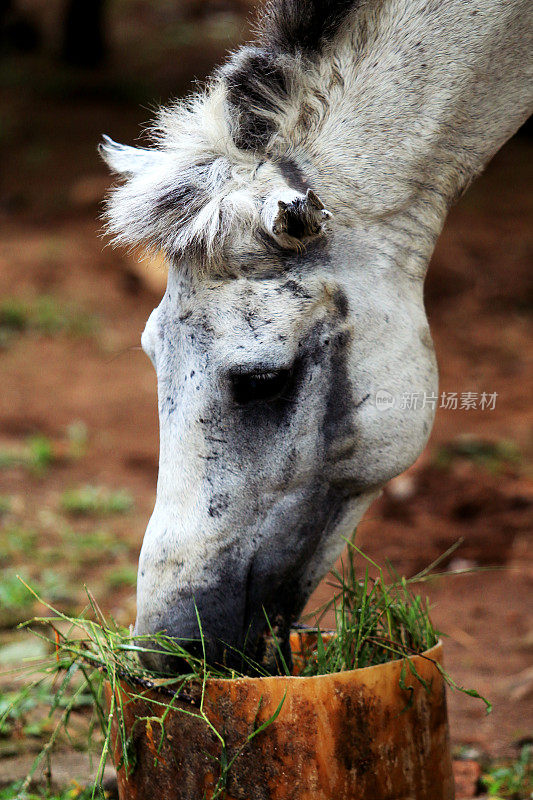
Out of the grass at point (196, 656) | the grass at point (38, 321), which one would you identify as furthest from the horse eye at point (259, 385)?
the grass at point (38, 321)

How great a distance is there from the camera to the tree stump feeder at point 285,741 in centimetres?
157

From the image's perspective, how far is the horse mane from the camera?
6.12 feet

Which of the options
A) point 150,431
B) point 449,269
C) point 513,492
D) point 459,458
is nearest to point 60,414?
point 150,431

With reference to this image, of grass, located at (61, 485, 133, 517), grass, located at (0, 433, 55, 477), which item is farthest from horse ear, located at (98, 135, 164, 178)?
grass, located at (0, 433, 55, 477)

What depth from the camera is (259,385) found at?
186 cm

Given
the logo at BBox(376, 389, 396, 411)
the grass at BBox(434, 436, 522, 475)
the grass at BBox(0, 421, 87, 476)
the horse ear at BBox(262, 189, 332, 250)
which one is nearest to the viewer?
the horse ear at BBox(262, 189, 332, 250)

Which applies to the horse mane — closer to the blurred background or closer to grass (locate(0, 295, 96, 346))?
the blurred background

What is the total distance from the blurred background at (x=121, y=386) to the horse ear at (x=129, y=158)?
487 mm

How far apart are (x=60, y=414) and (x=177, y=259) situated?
4423 millimetres

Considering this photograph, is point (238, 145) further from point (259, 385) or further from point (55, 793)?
point (55, 793)

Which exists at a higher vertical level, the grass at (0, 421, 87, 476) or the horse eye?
the grass at (0, 421, 87, 476)

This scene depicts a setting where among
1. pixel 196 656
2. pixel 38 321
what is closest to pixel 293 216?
pixel 196 656

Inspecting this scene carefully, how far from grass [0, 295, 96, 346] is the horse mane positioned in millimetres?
5464

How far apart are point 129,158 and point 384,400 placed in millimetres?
900
